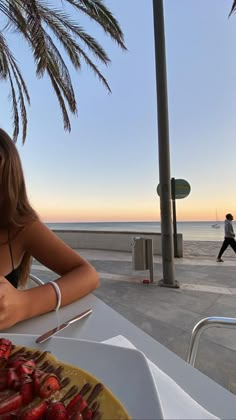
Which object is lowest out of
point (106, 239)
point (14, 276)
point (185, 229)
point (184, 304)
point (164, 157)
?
point (185, 229)

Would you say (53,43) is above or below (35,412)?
above

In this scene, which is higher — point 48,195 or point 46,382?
point 46,382

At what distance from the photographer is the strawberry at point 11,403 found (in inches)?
12.8

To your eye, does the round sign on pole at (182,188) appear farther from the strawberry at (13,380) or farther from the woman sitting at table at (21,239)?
the strawberry at (13,380)

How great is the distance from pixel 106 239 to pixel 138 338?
8.91 m

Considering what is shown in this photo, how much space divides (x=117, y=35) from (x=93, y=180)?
1336 centimetres

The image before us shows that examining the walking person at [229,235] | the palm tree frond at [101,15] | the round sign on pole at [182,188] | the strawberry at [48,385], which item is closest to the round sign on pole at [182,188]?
the round sign on pole at [182,188]

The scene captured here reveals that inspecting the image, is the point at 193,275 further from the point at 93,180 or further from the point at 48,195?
the point at 93,180

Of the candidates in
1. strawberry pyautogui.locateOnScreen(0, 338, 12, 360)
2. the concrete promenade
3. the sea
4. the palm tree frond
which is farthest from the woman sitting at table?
the sea

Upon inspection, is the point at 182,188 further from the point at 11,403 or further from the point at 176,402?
the point at 11,403

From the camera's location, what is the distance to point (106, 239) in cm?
952

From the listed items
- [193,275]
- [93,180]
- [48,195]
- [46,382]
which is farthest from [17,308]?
[93,180]

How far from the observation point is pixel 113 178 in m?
18.1

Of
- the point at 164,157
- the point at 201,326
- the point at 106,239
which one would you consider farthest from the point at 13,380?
the point at 106,239
